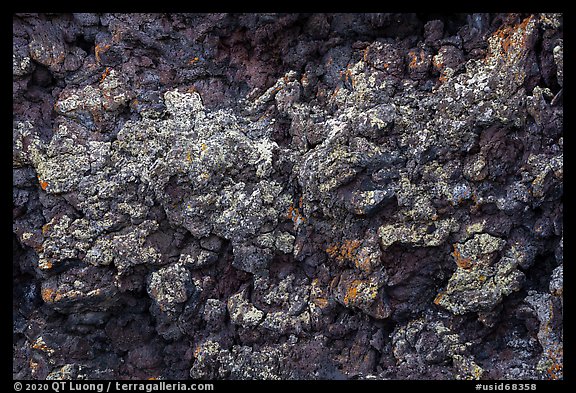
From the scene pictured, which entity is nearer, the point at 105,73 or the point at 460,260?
the point at 460,260

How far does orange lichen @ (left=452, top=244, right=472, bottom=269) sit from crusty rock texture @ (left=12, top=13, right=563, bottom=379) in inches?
0.7

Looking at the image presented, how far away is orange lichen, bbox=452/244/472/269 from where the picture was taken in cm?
545

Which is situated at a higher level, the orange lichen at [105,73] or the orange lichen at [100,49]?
the orange lichen at [100,49]

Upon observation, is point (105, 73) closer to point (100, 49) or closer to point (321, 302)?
point (100, 49)

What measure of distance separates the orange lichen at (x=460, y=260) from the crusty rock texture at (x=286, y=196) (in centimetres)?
2

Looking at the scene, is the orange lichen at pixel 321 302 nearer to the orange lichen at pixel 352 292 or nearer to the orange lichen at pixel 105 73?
the orange lichen at pixel 352 292

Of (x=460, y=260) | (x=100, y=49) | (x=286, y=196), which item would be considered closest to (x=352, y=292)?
(x=460, y=260)

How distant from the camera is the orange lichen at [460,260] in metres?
5.45

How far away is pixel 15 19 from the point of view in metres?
5.93

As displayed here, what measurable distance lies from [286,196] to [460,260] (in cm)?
205

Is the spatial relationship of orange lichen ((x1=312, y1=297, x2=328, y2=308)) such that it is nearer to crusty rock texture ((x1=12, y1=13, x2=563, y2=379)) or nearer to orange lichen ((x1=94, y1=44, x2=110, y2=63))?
crusty rock texture ((x1=12, y1=13, x2=563, y2=379))

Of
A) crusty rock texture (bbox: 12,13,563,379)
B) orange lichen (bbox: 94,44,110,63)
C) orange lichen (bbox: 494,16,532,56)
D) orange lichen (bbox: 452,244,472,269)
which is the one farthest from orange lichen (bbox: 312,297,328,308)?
orange lichen (bbox: 94,44,110,63)

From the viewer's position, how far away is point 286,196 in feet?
19.6

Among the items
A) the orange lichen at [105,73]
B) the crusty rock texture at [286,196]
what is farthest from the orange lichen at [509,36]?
the orange lichen at [105,73]
